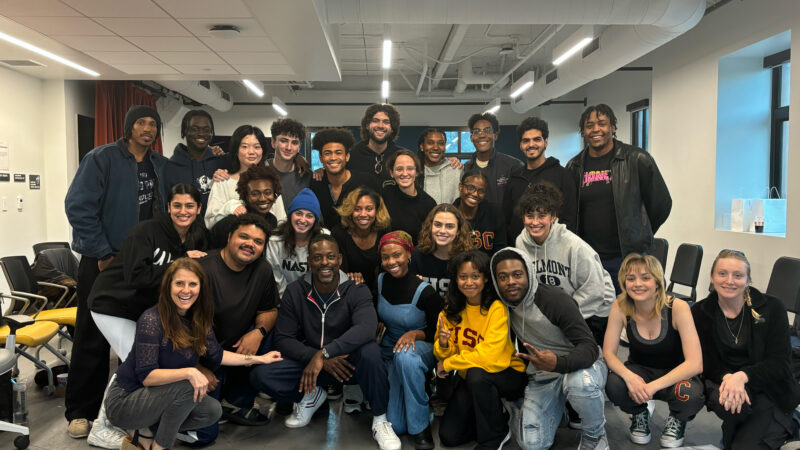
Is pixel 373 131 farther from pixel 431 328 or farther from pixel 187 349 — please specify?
pixel 187 349

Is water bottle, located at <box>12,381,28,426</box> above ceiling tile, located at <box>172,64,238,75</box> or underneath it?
underneath

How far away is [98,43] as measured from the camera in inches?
205

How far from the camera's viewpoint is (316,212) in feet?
10.7

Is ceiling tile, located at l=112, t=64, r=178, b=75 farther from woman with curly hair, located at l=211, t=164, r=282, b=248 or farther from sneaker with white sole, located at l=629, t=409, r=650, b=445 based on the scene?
sneaker with white sole, located at l=629, t=409, r=650, b=445

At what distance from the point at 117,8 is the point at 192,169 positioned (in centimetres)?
166

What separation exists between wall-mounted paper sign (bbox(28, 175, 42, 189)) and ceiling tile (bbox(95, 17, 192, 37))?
120 inches

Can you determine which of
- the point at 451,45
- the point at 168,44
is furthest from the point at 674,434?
the point at 451,45

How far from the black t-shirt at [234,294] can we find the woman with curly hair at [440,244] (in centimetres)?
93

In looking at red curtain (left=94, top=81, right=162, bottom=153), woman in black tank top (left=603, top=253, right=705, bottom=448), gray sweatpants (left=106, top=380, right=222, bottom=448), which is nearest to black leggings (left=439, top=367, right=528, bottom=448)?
woman in black tank top (left=603, top=253, right=705, bottom=448)

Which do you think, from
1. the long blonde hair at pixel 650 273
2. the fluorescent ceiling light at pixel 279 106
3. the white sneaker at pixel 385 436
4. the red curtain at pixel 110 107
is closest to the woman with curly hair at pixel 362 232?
the white sneaker at pixel 385 436

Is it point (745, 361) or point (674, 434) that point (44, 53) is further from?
point (745, 361)

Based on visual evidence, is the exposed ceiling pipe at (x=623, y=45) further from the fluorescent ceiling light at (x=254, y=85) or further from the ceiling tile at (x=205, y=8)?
the fluorescent ceiling light at (x=254, y=85)

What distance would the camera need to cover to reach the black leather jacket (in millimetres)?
3395

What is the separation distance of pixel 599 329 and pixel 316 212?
1874 millimetres
